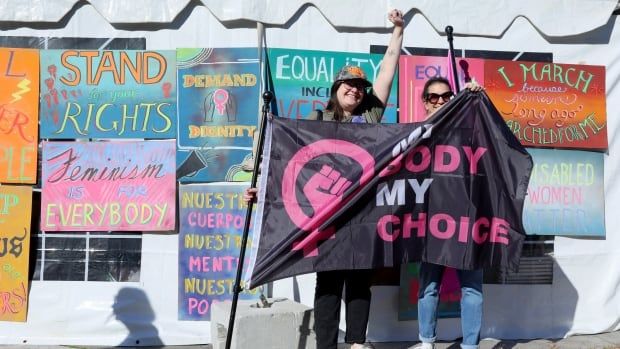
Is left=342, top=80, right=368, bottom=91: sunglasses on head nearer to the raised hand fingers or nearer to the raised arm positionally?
the raised arm

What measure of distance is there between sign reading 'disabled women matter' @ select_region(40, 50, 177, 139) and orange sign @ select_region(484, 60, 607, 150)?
246 centimetres

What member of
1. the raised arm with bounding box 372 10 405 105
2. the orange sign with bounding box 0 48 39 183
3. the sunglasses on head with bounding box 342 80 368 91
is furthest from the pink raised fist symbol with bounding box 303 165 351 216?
the orange sign with bounding box 0 48 39 183

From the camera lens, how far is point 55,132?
15.3 feet

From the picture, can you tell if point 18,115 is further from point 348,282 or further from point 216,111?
point 348,282

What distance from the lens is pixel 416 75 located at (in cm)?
484

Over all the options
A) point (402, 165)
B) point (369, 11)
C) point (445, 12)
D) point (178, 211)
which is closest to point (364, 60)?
point (369, 11)

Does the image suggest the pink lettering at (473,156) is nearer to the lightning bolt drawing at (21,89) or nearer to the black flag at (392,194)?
the black flag at (392,194)

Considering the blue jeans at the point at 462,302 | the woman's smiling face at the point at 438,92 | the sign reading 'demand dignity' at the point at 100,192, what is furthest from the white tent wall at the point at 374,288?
the woman's smiling face at the point at 438,92

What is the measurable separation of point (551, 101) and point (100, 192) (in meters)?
3.44

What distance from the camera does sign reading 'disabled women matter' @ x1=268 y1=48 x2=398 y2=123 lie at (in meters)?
4.70

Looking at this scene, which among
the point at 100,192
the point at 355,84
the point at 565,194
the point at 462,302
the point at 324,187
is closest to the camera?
the point at 324,187

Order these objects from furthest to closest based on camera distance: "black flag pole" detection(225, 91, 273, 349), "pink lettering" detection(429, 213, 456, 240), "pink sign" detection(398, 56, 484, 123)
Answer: "pink sign" detection(398, 56, 484, 123), "pink lettering" detection(429, 213, 456, 240), "black flag pole" detection(225, 91, 273, 349)

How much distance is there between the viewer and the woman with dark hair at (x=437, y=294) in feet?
13.5

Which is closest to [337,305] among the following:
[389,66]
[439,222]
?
[439,222]
